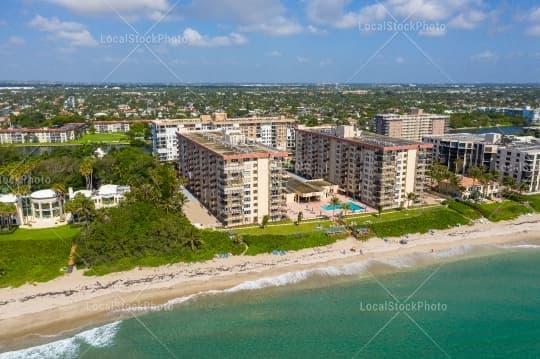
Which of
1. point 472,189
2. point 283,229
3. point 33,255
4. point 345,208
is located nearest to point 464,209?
point 472,189

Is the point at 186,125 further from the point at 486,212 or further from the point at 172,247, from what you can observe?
the point at 486,212

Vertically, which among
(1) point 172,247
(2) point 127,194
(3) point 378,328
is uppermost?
(2) point 127,194

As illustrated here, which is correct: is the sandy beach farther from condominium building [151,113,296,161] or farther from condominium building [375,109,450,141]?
condominium building [375,109,450,141]

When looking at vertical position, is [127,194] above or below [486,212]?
above

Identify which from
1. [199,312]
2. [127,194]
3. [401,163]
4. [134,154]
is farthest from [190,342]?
[134,154]

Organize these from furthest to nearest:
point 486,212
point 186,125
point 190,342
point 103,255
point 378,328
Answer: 1. point 186,125
2. point 486,212
3. point 103,255
4. point 378,328
5. point 190,342

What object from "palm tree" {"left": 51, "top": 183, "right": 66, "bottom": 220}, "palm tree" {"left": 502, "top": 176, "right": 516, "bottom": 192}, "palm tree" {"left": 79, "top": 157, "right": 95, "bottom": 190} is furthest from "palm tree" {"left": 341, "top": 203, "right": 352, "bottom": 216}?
"palm tree" {"left": 79, "top": 157, "right": 95, "bottom": 190}

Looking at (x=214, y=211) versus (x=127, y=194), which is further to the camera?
(x=214, y=211)
